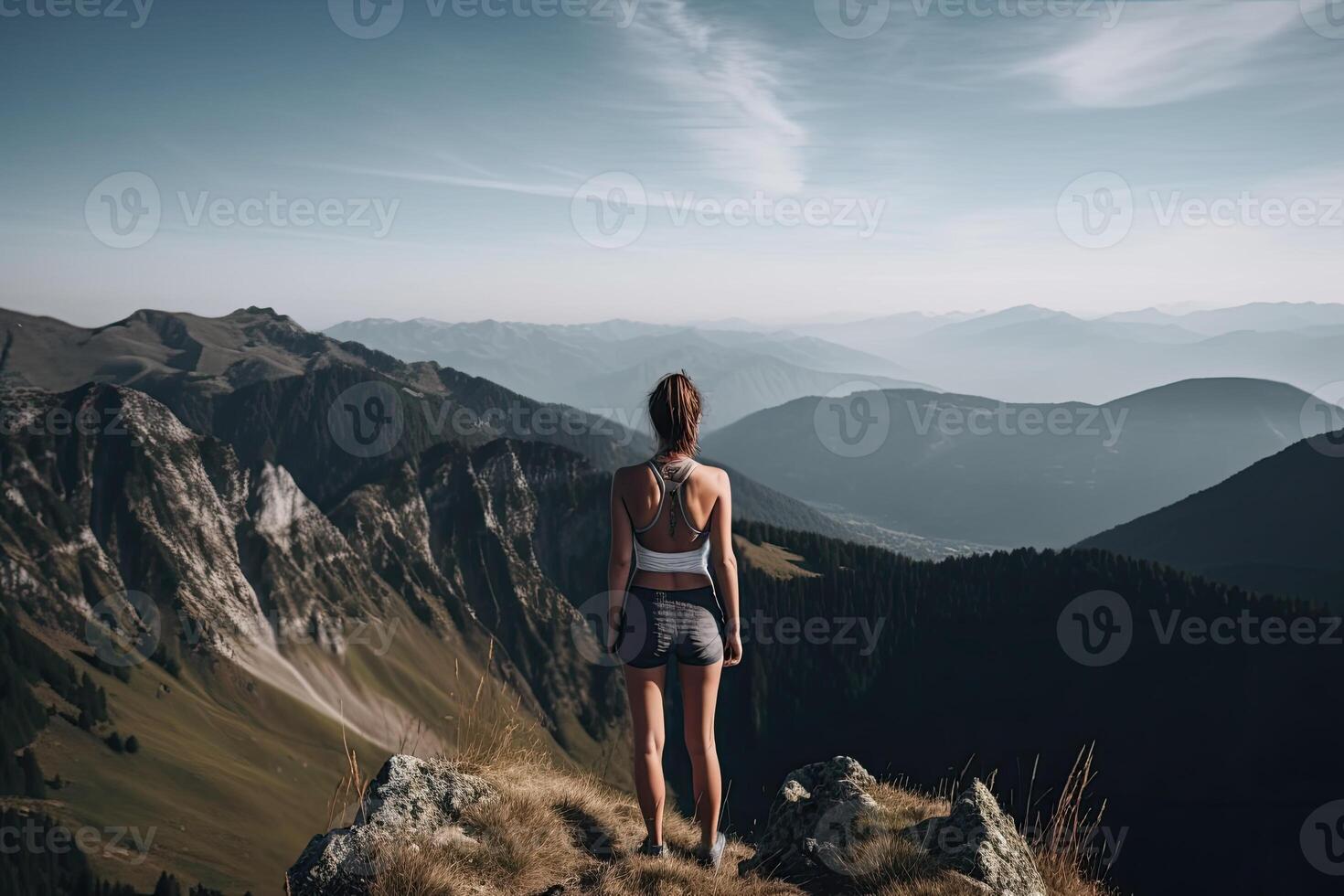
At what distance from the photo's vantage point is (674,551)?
7234 mm

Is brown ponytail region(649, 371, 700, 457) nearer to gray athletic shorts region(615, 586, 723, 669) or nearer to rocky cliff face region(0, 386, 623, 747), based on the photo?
gray athletic shorts region(615, 586, 723, 669)

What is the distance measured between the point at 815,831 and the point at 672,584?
3201 mm

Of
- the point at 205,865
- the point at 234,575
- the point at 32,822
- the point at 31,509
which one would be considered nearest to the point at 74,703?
the point at 32,822

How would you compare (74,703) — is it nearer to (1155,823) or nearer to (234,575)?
(234,575)

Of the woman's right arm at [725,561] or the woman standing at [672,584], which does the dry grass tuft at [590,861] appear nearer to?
the woman standing at [672,584]

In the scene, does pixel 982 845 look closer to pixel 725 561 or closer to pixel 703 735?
pixel 703 735

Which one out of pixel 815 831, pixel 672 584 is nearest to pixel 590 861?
pixel 815 831

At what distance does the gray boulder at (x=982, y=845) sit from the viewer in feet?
21.7

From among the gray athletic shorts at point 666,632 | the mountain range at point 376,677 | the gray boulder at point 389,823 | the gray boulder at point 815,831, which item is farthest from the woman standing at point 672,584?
the mountain range at point 376,677

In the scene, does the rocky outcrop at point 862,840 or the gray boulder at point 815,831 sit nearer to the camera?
the rocky outcrop at point 862,840

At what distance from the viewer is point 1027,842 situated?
309 inches

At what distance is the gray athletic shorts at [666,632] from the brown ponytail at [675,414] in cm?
151

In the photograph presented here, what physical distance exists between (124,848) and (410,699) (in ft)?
247

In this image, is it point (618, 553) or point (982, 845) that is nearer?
point (982, 845)
